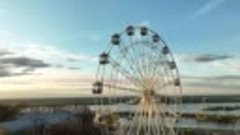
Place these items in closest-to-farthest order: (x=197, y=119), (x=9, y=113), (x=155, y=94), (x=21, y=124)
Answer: (x=155, y=94) → (x=21, y=124) → (x=9, y=113) → (x=197, y=119)

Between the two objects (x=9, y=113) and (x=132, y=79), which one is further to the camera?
(x=9, y=113)

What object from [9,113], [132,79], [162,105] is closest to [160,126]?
[162,105]

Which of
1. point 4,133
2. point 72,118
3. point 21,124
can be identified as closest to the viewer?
point 4,133

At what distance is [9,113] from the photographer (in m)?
45.2

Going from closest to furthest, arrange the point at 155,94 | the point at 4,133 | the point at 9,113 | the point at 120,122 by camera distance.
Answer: the point at 155,94 → the point at 120,122 → the point at 4,133 → the point at 9,113

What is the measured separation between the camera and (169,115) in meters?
28.2

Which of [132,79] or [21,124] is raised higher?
[132,79]

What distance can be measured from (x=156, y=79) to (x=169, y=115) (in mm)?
2301

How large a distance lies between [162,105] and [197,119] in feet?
167

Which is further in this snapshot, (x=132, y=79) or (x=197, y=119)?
(x=197, y=119)

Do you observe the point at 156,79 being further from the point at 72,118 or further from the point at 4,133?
the point at 72,118

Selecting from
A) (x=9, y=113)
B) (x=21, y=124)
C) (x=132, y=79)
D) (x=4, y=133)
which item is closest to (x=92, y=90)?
(x=132, y=79)

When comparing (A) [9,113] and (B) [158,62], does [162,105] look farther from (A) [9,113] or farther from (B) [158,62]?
(A) [9,113]

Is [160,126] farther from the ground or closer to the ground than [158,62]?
closer to the ground
